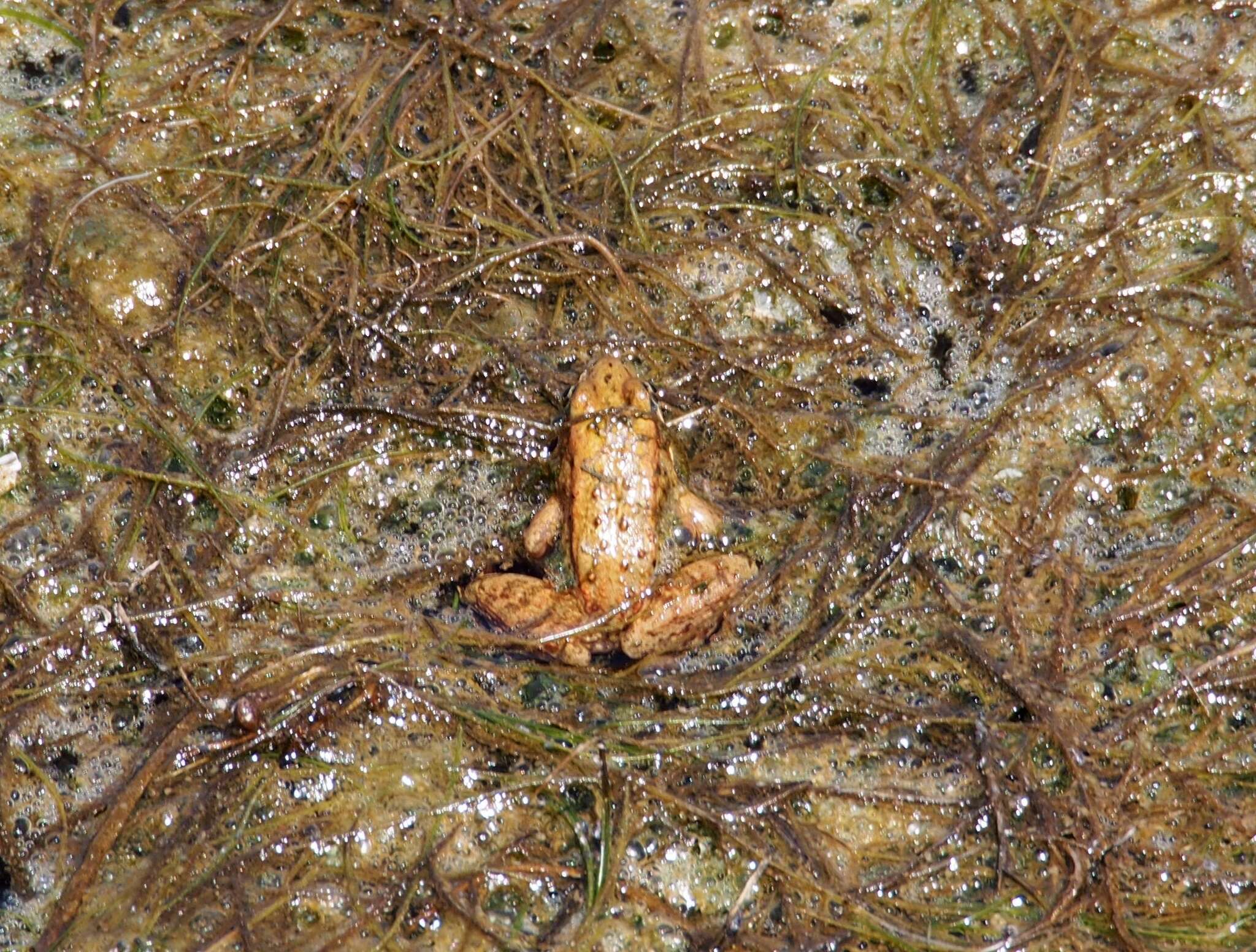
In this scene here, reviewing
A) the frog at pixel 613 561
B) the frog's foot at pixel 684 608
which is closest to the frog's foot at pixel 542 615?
the frog at pixel 613 561

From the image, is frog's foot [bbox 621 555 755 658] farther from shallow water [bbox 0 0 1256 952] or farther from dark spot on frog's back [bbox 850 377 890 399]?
dark spot on frog's back [bbox 850 377 890 399]

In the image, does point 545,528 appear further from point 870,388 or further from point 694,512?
point 870,388

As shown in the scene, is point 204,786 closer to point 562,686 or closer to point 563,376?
point 562,686

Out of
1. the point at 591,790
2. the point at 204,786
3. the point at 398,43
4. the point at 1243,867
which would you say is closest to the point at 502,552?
the point at 591,790

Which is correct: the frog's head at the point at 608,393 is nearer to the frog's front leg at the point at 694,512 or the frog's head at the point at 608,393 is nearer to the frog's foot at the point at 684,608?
the frog's front leg at the point at 694,512

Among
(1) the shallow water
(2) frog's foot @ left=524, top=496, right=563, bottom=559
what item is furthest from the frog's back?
(1) the shallow water

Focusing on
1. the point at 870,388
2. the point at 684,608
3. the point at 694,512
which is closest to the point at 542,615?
the point at 684,608
